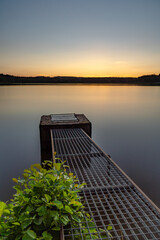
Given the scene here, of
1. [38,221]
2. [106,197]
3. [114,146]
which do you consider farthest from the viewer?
[114,146]

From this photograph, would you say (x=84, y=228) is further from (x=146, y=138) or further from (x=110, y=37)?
(x=110, y=37)

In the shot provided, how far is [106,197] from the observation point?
2.59 m

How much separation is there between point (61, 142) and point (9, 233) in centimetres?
407

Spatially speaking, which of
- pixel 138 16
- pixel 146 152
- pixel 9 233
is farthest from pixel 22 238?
pixel 138 16

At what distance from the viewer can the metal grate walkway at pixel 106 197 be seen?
1766 millimetres

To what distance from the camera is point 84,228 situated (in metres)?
1.64

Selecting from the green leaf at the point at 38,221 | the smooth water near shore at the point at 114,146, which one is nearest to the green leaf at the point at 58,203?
the green leaf at the point at 38,221

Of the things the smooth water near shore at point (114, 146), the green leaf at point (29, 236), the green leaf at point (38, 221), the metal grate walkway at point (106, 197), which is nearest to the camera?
the green leaf at point (29, 236)

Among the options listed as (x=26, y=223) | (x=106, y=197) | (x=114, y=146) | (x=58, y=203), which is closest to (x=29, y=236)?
(x=26, y=223)

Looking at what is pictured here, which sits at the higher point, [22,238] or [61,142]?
[22,238]

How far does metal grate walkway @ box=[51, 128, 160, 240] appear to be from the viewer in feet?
5.79

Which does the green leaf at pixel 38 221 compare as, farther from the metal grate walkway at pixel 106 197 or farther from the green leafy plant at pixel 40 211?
the metal grate walkway at pixel 106 197

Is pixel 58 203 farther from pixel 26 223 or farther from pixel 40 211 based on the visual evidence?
pixel 26 223

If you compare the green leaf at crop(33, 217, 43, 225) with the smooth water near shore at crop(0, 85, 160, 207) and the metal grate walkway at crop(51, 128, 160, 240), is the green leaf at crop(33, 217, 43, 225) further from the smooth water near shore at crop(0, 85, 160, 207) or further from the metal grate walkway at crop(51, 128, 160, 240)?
the smooth water near shore at crop(0, 85, 160, 207)
